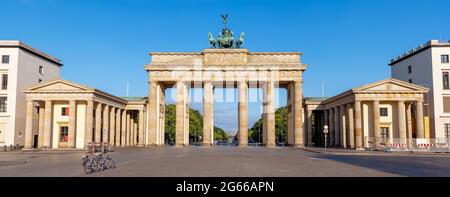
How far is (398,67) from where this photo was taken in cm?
7525

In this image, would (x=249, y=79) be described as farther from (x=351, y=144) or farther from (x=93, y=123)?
(x=93, y=123)

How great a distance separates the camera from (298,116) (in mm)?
70562

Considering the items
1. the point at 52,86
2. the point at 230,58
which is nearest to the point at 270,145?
the point at 230,58

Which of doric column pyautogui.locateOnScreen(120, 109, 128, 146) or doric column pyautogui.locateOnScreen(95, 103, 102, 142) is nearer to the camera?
doric column pyautogui.locateOnScreen(95, 103, 102, 142)

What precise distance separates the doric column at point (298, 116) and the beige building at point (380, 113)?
22.2 ft

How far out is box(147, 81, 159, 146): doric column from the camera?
7094 centimetres

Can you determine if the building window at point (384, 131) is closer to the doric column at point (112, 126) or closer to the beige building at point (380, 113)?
the beige building at point (380, 113)

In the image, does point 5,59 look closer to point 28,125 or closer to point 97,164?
point 28,125

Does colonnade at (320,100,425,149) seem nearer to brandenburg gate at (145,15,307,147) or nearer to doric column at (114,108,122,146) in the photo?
brandenburg gate at (145,15,307,147)

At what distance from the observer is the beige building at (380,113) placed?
2245 inches

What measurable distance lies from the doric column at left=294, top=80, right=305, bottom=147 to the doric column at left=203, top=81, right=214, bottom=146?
14838 mm

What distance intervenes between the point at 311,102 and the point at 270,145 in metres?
12.3

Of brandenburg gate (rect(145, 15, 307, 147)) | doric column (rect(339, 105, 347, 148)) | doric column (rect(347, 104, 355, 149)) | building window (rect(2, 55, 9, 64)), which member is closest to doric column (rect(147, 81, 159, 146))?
brandenburg gate (rect(145, 15, 307, 147))

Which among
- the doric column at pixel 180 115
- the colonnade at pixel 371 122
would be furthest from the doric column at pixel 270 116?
the doric column at pixel 180 115
